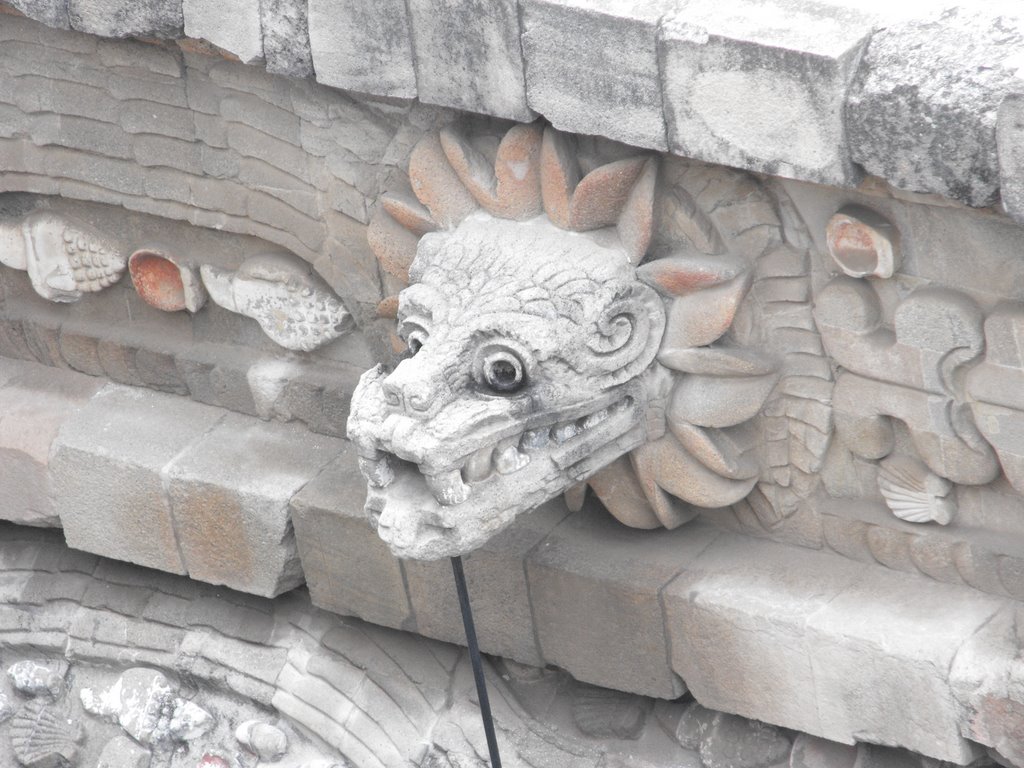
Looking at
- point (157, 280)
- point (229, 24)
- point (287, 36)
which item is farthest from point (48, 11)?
point (157, 280)

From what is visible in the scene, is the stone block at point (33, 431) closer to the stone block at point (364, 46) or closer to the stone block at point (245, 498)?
the stone block at point (245, 498)

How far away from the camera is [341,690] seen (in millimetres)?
4113

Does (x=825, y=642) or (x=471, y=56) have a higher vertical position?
(x=471, y=56)

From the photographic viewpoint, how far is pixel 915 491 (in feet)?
10.7

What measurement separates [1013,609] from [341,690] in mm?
1536

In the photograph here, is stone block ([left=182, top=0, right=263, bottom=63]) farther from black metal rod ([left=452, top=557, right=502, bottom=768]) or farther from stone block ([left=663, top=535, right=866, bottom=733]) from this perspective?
stone block ([left=663, top=535, right=866, bottom=733])

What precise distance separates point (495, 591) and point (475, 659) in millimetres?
327

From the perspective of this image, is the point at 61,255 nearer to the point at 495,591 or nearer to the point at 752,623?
the point at 495,591

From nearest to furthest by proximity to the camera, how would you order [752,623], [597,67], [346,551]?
1. [597,67]
2. [752,623]
3. [346,551]

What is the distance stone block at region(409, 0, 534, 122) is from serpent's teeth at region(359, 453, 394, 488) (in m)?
0.63

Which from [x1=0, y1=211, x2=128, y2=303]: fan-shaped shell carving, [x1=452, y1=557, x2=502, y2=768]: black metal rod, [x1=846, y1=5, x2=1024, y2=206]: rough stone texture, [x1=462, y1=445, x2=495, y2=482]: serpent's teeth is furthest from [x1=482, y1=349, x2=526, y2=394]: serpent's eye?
[x1=0, y1=211, x2=128, y2=303]: fan-shaped shell carving

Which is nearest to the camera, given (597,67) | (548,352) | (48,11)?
(597,67)

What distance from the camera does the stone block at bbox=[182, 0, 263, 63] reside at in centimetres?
347

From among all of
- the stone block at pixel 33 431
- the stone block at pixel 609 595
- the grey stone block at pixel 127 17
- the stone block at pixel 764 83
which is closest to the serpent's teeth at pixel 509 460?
the stone block at pixel 609 595
